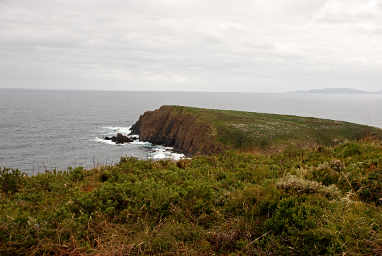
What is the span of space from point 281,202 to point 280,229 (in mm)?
661

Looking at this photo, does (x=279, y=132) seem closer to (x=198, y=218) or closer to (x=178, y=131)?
(x=178, y=131)

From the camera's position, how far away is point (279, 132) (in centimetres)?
5375

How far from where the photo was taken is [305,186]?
19.4 ft

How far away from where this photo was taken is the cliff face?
50.7m

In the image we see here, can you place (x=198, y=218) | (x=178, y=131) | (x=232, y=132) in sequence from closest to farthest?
1. (x=198, y=218)
2. (x=232, y=132)
3. (x=178, y=131)

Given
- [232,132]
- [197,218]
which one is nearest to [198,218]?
[197,218]

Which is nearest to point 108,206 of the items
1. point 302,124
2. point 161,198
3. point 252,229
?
point 161,198

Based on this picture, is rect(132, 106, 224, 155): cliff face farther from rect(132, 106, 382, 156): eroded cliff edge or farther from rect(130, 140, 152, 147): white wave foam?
rect(130, 140, 152, 147): white wave foam

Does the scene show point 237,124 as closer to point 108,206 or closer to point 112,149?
point 112,149

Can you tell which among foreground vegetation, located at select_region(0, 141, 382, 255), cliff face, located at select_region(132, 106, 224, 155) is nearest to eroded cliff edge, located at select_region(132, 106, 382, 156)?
cliff face, located at select_region(132, 106, 224, 155)

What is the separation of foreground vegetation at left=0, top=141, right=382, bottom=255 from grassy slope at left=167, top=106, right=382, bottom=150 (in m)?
38.6

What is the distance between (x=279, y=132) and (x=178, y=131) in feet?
78.1

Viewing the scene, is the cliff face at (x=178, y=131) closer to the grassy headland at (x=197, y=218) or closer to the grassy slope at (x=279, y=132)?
the grassy slope at (x=279, y=132)

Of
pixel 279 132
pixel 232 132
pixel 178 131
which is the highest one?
pixel 279 132
